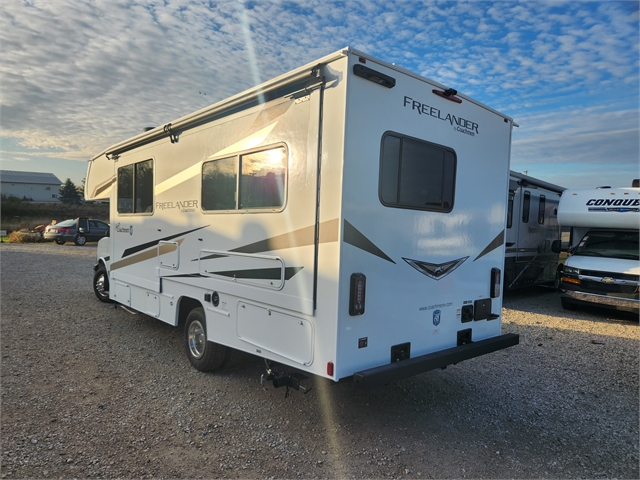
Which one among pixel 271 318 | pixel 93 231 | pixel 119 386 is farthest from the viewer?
pixel 93 231

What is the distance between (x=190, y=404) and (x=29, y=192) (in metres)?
72.2

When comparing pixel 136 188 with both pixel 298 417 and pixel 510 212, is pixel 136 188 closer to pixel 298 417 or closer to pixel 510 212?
pixel 298 417

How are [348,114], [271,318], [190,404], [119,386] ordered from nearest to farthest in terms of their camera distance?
[348,114], [271,318], [190,404], [119,386]

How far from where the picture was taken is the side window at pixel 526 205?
33.0 feet

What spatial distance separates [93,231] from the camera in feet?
68.5

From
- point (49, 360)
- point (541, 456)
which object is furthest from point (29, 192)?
point (541, 456)

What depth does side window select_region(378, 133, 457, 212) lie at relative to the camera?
3512mm

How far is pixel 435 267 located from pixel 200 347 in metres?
2.79

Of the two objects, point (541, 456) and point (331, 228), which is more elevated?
point (331, 228)

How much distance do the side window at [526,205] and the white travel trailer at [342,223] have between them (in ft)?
19.7

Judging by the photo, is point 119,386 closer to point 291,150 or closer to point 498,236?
point 291,150

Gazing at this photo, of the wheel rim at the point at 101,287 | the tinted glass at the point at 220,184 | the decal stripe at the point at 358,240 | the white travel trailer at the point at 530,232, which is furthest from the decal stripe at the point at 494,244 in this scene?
the wheel rim at the point at 101,287

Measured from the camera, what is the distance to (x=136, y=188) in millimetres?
6223

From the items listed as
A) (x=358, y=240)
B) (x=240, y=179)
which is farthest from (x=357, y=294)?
(x=240, y=179)
